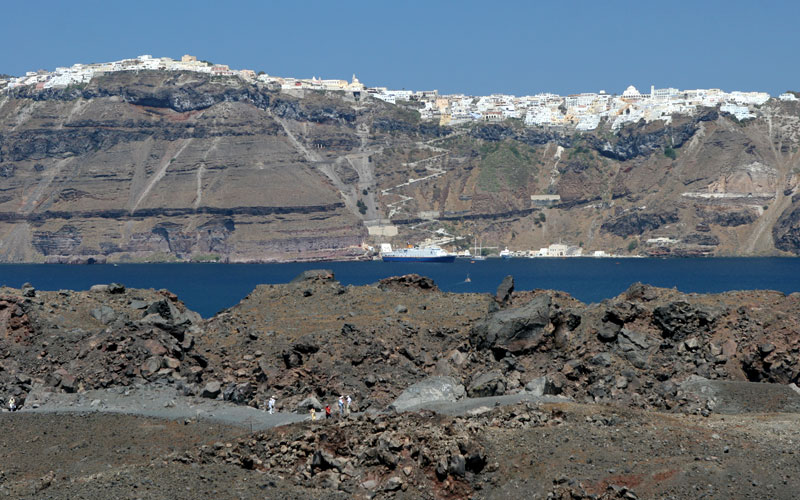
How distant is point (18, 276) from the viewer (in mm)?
175875

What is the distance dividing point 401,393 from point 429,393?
4.81 feet

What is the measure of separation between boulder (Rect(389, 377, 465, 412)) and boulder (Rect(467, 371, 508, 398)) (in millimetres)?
309

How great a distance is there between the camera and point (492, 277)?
153 metres

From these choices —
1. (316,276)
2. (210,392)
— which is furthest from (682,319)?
(316,276)

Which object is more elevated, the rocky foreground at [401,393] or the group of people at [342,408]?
the rocky foreground at [401,393]

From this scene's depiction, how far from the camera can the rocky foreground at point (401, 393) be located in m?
22.9

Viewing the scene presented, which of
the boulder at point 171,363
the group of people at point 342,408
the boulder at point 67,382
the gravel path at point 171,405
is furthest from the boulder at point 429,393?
the boulder at point 67,382

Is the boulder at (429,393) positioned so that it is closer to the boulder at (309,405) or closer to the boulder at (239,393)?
the boulder at (309,405)

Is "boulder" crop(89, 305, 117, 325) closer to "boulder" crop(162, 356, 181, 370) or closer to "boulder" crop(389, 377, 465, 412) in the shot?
"boulder" crop(162, 356, 181, 370)

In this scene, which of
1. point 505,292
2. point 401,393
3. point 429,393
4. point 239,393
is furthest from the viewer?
point 505,292

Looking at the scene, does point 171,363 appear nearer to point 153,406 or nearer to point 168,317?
point 153,406

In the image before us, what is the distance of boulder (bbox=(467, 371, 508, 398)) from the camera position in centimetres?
3206

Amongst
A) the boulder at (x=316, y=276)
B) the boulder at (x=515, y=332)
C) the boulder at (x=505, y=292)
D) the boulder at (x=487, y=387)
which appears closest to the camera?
the boulder at (x=487, y=387)

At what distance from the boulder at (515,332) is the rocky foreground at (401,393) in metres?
0.06
